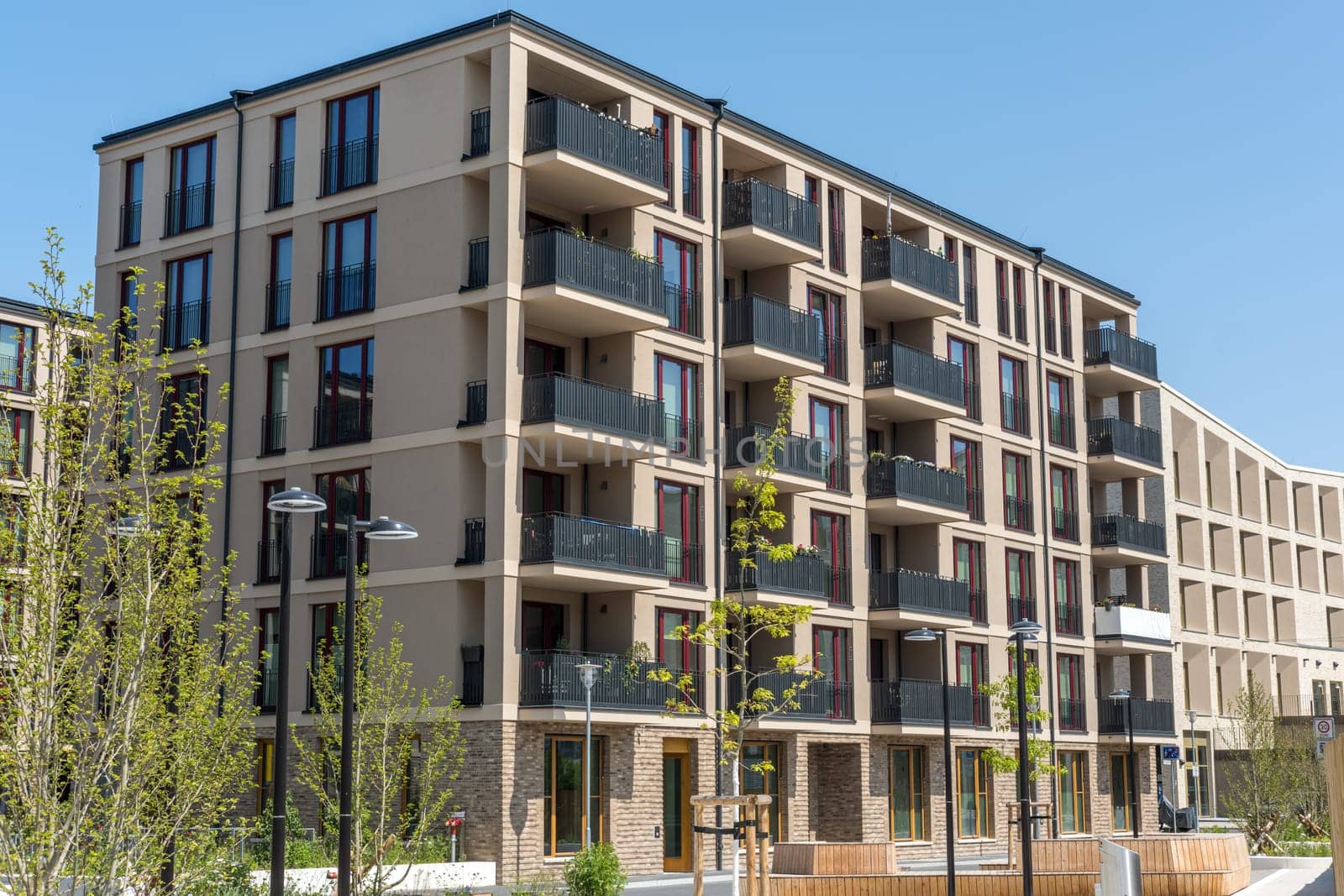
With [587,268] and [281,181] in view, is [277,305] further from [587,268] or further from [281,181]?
[587,268]

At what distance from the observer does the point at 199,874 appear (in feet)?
47.9

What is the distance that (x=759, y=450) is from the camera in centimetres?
3997

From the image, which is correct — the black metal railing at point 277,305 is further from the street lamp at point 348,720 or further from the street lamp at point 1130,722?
the street lamp at point 1130,722

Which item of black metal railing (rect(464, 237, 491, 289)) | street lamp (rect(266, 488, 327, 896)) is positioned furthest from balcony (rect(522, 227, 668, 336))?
street lamp (rect(266, 488, 327, 896))

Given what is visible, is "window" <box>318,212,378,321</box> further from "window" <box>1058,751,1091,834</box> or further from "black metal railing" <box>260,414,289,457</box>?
"window" <box>1058,751,1091,834</box>

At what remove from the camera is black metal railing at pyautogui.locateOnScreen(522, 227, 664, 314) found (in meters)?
34.8

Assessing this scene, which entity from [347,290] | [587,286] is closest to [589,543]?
[587,286]

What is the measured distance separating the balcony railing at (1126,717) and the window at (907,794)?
9.97 meters

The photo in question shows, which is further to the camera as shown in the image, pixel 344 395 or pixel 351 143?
pixel 351 143

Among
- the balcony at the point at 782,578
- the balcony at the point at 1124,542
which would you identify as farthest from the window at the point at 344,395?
the balcony at the point at 1124,542

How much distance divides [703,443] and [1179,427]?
34630 millimetres

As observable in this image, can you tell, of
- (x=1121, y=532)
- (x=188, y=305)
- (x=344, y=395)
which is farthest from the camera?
(x=1121, y=532)

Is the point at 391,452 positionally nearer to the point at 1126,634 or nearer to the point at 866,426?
the point at 866,426

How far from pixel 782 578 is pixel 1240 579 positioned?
125 feet
